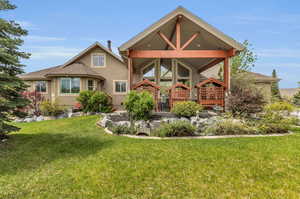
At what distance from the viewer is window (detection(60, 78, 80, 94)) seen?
13.6 metres

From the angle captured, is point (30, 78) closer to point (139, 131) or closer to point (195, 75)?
point (139, 131)

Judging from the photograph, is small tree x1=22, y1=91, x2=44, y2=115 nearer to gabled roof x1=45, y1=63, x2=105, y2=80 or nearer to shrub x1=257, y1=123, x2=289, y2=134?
gabled roof x1=45, y1=63, x2=105, y2=80

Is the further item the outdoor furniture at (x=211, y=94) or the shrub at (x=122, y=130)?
the outdoor furniture at (x=211, y=94)

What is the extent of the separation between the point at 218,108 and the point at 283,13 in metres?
15.7

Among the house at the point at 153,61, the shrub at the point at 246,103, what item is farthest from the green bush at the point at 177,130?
the house at the point at 153,61

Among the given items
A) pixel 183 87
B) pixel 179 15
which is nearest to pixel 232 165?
pixel 183 87

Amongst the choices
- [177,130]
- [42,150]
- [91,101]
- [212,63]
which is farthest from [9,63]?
[212,63]

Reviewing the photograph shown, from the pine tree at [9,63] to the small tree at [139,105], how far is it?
4077 mm

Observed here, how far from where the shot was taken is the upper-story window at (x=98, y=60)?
50.9 ft

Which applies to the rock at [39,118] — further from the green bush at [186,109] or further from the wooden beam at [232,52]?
the wooden beam at [232,52]

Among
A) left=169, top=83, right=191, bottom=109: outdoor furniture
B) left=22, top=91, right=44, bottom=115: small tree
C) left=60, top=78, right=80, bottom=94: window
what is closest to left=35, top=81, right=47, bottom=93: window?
left=60, top=78, right=80, bottom=94: window

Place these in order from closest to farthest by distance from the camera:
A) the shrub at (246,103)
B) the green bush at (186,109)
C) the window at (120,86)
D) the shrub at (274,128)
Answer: the shrub at (274,128) < the shrub at (246,103) < the green bush at (186,109) < the window at (120,86)

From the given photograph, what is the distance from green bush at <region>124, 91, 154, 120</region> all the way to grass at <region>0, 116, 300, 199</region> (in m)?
2.62

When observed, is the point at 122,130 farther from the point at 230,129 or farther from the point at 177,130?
the point at 230,129
